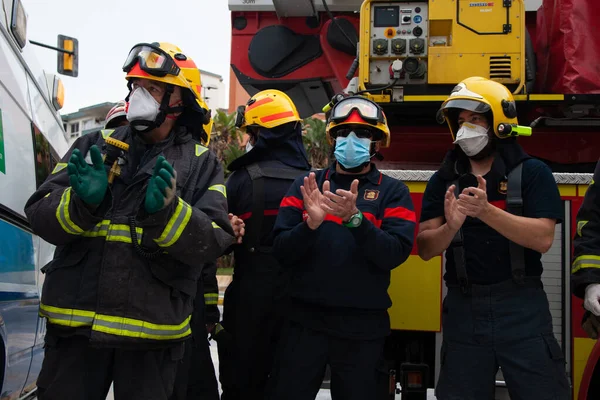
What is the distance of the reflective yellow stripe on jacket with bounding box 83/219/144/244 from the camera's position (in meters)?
2.74

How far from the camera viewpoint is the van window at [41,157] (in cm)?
406

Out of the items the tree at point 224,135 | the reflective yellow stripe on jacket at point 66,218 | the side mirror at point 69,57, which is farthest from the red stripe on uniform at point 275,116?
the tree at point 224,135

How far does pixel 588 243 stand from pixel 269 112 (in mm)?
2055

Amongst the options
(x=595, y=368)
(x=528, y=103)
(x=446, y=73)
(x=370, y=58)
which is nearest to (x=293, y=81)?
(x=370, y=58)

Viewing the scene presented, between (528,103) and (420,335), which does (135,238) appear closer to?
(420,335)

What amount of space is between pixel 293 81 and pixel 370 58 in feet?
4.04

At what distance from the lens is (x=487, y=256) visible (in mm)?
3152

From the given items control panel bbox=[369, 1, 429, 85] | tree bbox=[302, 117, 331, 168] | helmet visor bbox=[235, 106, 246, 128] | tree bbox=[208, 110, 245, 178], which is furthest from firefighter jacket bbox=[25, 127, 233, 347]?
tree bbox=[208, 110, 245, 178]

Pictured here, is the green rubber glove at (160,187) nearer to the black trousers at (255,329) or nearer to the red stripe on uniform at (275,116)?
the black trousers at (255,329)

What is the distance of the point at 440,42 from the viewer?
4.90 m

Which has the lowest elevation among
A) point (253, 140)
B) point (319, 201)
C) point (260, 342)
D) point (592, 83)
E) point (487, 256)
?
point (260, 342)

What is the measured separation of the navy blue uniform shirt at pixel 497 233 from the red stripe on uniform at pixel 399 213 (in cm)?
26

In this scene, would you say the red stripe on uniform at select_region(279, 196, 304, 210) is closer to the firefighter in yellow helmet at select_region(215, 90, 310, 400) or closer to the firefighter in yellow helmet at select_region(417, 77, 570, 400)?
the firefighter in yellow helmet at select_region(215, 90, 310, 400)

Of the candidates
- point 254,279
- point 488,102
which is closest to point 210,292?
point 254,279
